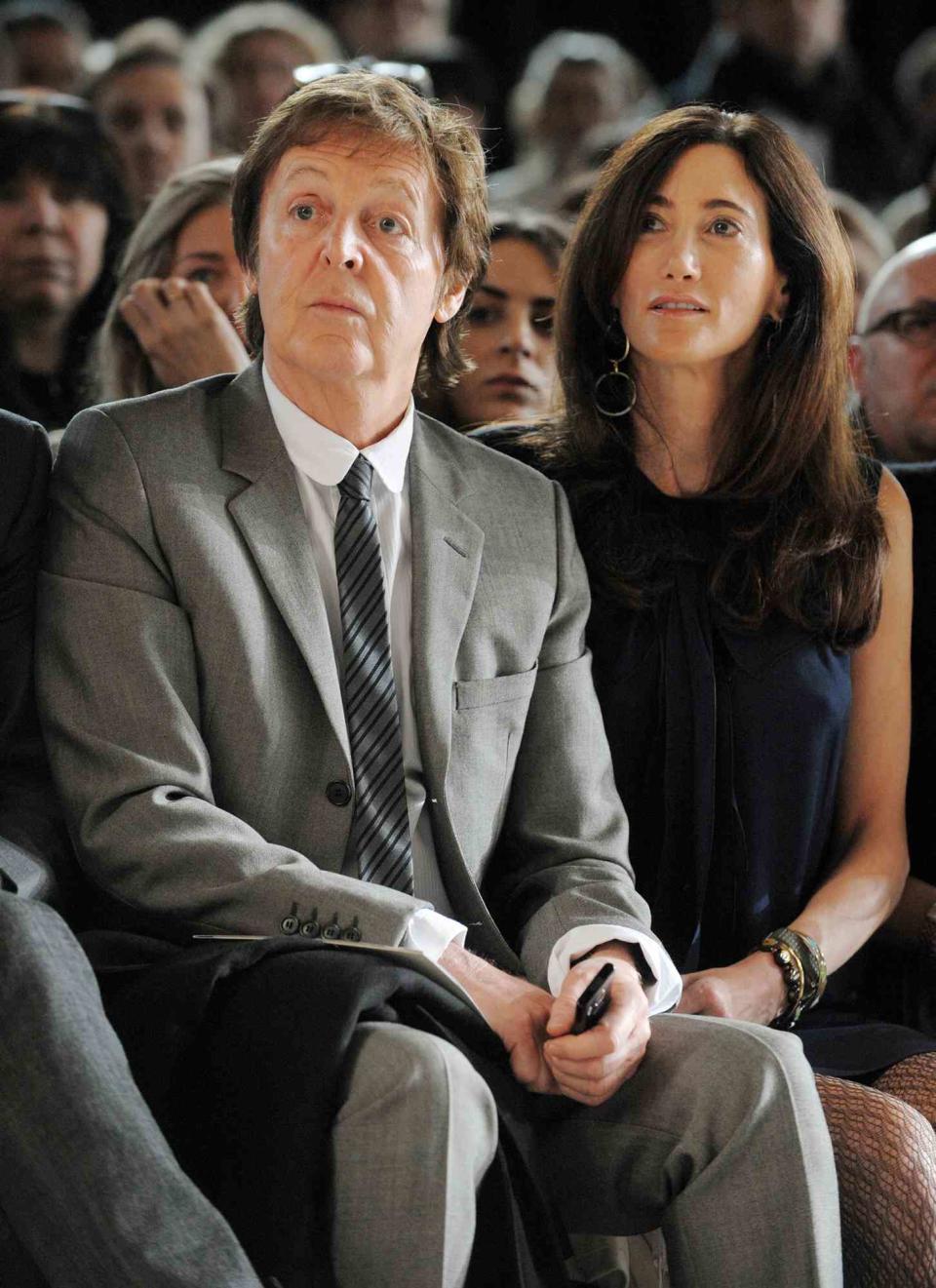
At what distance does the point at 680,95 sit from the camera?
17.3 feet

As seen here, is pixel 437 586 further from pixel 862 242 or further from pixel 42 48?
pixel 42 48

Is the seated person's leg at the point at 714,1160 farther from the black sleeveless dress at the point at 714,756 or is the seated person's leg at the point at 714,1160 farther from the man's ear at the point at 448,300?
the man's ear at the point at 448,300

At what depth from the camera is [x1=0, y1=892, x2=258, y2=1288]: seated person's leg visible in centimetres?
134

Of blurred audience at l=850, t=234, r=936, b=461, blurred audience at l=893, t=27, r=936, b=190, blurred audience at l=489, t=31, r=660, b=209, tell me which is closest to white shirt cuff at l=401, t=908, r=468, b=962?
blurred audience at l=850, t=234, r=936, b=461

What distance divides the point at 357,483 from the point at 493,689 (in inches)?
10.6

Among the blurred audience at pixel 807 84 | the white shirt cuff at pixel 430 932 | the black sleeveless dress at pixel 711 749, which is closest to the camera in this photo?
the white shirt cuff at pixel 430 932

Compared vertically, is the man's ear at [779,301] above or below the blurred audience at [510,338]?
above

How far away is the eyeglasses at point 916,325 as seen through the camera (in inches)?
107

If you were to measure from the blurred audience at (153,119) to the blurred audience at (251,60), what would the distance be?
238 millimetres

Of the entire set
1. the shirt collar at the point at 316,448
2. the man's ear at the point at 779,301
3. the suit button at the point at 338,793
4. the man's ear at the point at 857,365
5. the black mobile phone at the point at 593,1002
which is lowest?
the black mobile phone at the point at 593,1002

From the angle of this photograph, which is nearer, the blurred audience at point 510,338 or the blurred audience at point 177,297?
the blurred audience at point 177,297

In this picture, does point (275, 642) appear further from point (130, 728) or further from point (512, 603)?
point (512, 603)

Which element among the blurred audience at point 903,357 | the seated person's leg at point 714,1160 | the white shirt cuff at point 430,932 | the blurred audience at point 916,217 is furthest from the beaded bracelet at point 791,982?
the blurred audience at point 916,217

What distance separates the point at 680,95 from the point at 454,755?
3.91 metres
